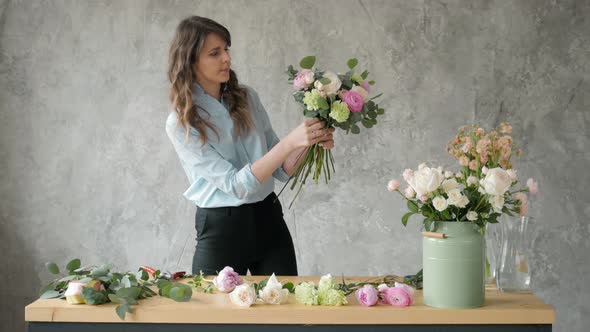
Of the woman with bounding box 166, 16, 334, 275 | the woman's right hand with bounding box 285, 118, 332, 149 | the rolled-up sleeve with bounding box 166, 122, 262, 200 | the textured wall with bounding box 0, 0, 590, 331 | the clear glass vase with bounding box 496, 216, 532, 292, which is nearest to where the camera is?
the clear glass vase with bounding box 496, 216, 532, 292

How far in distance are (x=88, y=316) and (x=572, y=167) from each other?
3096 mm

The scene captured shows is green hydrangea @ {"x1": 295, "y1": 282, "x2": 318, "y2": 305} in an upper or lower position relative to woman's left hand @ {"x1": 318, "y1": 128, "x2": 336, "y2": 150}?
lower

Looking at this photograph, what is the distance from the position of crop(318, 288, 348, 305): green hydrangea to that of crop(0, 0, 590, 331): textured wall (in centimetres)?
218

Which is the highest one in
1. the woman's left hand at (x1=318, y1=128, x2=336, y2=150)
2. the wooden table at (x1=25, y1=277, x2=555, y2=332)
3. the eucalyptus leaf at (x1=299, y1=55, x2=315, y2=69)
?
the eucalyptus leaf at (x1=299, y1=55, x2=315, y2=69)

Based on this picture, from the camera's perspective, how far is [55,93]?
4023 mm

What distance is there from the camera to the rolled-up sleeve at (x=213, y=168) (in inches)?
96.3

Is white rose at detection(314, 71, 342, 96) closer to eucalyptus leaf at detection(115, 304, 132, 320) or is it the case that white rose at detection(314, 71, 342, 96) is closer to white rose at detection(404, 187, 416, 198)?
white rose at detection(404, 187, 416, 198)

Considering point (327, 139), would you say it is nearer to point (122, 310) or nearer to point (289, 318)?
point (289, 318)

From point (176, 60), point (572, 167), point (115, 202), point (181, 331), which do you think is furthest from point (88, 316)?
point (572, 167)

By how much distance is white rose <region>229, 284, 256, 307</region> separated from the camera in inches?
70.6

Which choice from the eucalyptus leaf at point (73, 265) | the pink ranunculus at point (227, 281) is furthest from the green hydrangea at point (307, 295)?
the eucalyptus leaf at point (73, 265)

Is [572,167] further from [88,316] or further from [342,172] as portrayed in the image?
[88,316]

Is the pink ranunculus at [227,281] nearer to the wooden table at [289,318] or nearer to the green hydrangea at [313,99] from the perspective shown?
the wooden table at [289,318]

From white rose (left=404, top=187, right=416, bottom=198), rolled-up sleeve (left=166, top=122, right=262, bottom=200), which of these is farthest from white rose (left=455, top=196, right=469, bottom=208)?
rolled-up sleeve (left=166, top=122, right=262, bottom=200)
